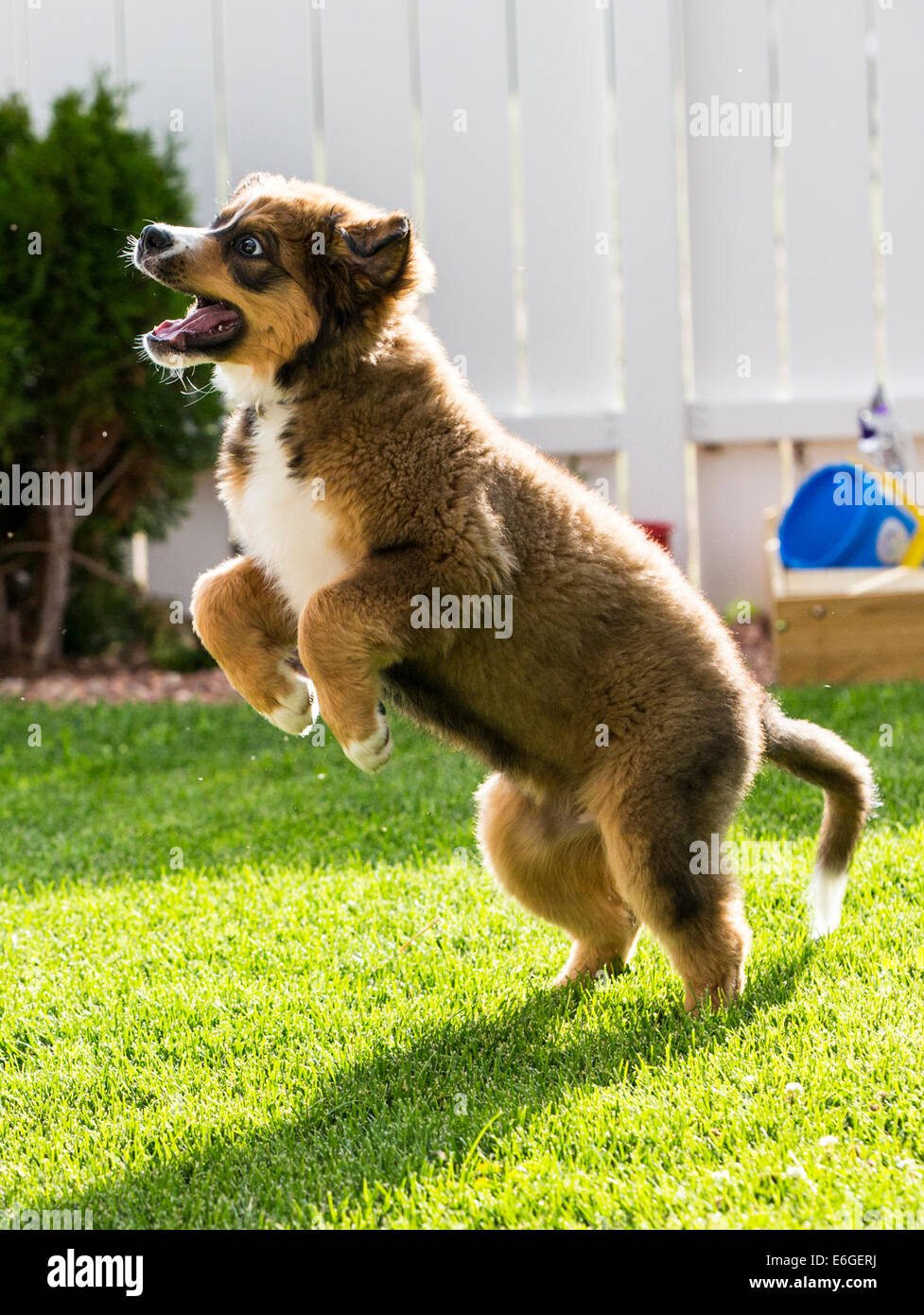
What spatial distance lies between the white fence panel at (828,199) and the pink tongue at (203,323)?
18.9 ft

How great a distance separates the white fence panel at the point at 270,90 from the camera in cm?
793

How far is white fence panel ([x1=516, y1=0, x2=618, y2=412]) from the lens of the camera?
783cm

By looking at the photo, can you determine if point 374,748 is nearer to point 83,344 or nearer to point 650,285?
point 83,344

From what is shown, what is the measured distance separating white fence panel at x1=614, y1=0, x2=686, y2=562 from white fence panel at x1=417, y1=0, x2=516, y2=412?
0.71 metres

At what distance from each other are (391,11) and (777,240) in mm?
2642

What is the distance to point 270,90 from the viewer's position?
26.2ft

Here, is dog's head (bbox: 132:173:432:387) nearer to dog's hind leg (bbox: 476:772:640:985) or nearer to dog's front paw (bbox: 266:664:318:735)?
dog's front paw (bbox: 266:664:318:735)

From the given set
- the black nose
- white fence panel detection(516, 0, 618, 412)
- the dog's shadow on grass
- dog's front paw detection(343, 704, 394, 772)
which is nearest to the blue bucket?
white fence panel detection(516, 0, 618, 412)

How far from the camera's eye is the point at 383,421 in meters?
2.85

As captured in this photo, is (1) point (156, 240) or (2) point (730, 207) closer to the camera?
(1) point (156, 240)

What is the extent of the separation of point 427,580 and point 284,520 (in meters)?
0.38

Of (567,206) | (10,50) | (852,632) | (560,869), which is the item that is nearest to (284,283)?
(560,869)

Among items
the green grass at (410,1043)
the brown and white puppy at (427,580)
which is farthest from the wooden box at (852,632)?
the brown and white puppy at (427,580)
